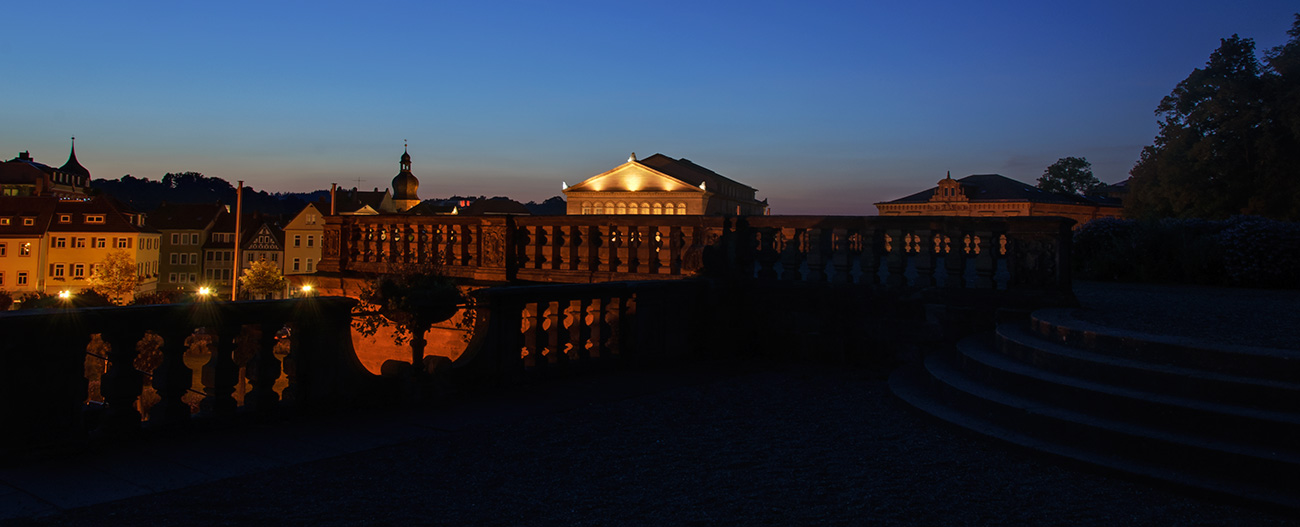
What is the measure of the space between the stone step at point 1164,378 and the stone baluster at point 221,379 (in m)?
5.55

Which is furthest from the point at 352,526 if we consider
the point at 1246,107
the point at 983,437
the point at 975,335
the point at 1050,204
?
the point at 1050,204

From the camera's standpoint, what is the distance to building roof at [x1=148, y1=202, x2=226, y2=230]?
91.6 m

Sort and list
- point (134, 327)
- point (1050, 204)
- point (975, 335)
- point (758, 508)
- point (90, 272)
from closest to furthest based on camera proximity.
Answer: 1. point (758, 508)
2. point (134, 327)
3. point (975, 335)
4. point (1050, 204)
5. point (90, 272)

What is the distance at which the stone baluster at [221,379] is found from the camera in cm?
503

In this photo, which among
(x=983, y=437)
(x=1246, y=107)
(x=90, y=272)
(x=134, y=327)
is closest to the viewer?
(x=134, y=327)

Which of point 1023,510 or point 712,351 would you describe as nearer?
point 1023,510

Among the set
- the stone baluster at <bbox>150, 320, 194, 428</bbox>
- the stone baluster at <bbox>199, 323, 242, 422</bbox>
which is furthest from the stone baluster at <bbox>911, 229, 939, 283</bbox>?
the stone baluster at <bbox>150, 320, 194, 428</bbox>

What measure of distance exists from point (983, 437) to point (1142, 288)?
353 inches

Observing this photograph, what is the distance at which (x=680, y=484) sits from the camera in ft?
→ 14.0

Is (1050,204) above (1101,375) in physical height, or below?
above

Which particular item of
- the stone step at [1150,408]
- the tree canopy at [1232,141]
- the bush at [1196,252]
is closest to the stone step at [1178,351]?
the stone step at [1150,408]

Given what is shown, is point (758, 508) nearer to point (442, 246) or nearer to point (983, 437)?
point (983, 437)

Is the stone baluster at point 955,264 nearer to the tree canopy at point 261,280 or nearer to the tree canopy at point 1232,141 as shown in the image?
the tree canopy at point 1232,141

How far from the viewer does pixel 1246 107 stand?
140ft
